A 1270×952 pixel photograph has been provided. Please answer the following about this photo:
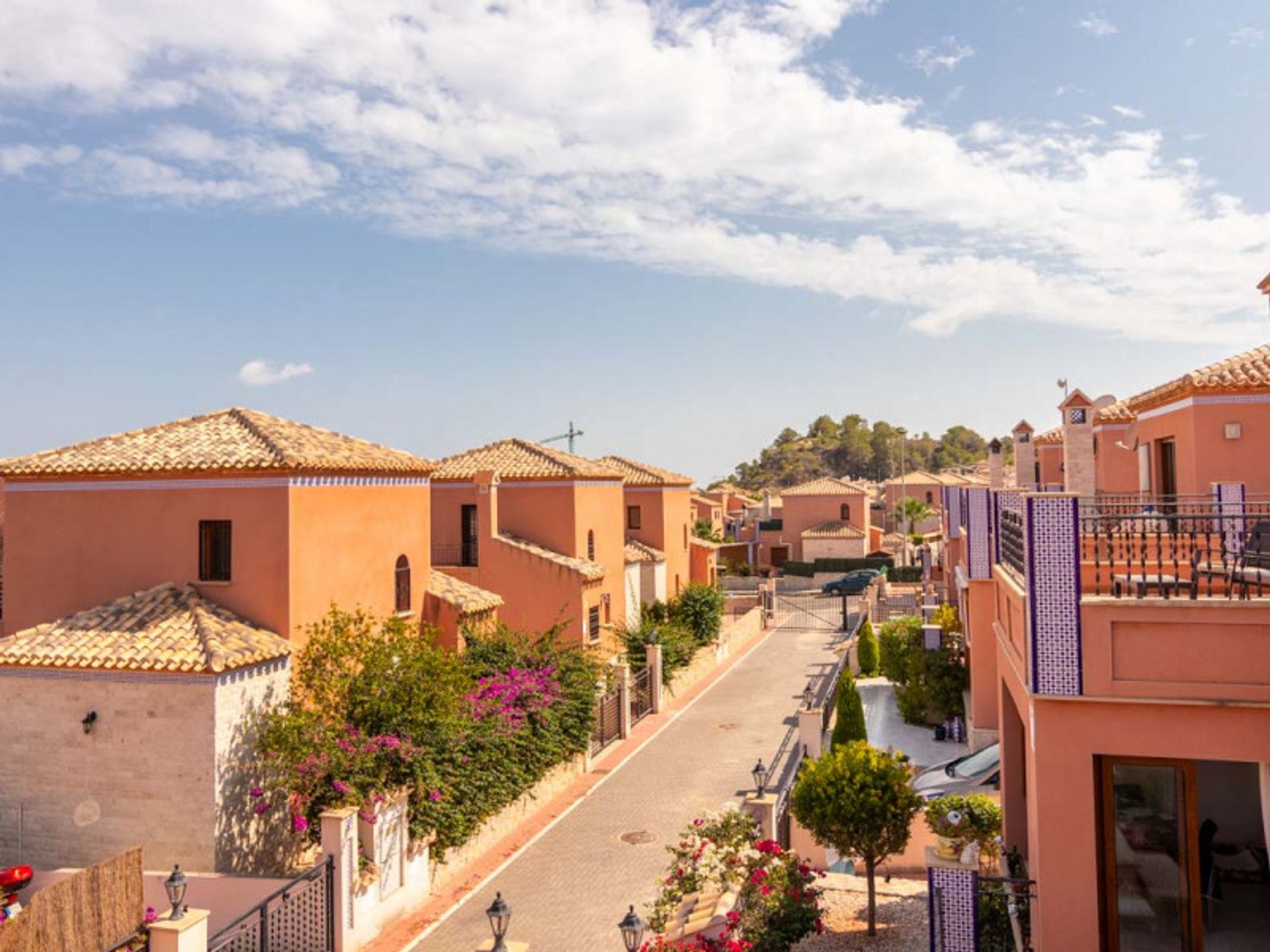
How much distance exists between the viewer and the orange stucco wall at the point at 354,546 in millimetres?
15414

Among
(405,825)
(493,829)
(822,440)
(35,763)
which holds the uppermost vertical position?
(822,440)

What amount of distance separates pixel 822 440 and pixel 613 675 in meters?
109

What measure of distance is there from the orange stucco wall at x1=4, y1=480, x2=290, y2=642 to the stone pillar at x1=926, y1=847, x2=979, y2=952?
1059 cm

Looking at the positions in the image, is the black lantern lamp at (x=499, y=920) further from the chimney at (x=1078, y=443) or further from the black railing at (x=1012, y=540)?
the chimney at (x=1078, y=443)

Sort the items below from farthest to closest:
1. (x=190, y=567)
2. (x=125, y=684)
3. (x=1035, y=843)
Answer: (x=190, y=567), (x=125, y=684), (x=1035, y=843)

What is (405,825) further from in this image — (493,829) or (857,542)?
(857,542)

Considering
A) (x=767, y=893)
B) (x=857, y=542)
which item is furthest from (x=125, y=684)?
(x=857, y=542)

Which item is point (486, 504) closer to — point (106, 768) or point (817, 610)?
point (106, 768)

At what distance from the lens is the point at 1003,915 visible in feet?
30.4

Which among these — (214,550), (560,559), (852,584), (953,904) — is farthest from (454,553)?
(852,584)

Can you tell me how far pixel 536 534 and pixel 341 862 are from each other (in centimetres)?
1586

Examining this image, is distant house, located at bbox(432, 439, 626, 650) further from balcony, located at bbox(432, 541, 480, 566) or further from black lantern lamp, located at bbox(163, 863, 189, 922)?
black lantern lamp, located at bbox(163, 863, 189, 922)

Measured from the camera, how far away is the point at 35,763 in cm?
1340

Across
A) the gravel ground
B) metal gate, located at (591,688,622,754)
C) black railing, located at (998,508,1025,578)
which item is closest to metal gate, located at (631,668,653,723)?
metal gate, located at (591,688,622,754)
